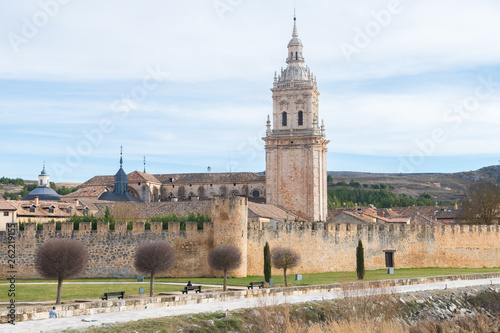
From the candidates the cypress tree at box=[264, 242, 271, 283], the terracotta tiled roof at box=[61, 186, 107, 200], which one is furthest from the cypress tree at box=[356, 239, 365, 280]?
the terracotta tiled roof at box=[61, 186, 107, 200]

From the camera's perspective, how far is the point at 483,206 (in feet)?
207

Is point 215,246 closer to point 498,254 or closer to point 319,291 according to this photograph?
point 319,291

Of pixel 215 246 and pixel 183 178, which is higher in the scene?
pixel 183 178

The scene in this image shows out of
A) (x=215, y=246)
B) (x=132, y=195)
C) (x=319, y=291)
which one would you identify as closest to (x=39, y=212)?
(x=132, y=195)

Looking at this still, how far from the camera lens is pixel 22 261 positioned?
38.9 m

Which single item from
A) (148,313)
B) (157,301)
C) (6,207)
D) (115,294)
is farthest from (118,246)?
(6,207)

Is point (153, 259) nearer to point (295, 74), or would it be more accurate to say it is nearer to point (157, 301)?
point (157, 301)

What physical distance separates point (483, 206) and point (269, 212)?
19162 mm

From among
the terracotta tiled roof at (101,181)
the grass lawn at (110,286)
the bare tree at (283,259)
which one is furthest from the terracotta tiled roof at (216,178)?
the bare tree at (283,259)

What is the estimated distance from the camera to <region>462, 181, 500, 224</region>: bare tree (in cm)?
6278

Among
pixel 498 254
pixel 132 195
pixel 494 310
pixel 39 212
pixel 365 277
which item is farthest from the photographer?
pixel 132 195

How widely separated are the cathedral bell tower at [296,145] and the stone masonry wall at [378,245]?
29.3m

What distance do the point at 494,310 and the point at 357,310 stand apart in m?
9.17

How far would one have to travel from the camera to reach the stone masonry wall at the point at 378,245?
134ft
